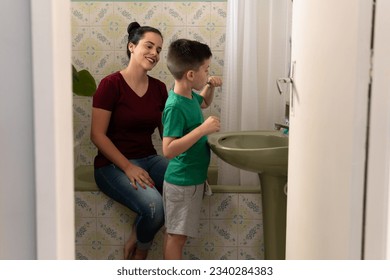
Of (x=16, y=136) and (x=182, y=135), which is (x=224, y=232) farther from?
(x=16, y=136)

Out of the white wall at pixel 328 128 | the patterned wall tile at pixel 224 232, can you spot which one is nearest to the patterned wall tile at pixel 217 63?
the patterned wall tile at pixel 224 232

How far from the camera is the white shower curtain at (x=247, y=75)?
9.00ft

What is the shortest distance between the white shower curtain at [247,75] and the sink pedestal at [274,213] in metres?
0.32

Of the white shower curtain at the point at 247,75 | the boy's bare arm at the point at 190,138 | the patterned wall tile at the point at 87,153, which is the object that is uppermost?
the white shower curtain at the point at 247,75

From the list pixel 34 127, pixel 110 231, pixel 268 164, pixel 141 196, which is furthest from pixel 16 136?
pixel 110 231

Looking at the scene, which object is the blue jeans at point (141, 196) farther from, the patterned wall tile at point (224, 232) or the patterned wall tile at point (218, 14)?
the patterned wall tile at point (218, 14)

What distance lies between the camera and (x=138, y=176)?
8.60 ft

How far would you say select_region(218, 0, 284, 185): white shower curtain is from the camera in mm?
2744

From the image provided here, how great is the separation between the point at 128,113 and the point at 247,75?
63 cm

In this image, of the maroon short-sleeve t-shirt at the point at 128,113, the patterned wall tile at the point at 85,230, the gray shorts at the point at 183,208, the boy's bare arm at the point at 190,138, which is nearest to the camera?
the boy's bare arm at the point at 190,138

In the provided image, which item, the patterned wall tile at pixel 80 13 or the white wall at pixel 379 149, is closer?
the white wall at pixel 379 149

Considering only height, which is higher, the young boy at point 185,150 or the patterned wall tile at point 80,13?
the patterned wall tile at point 80,13

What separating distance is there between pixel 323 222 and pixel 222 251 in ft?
4.62
